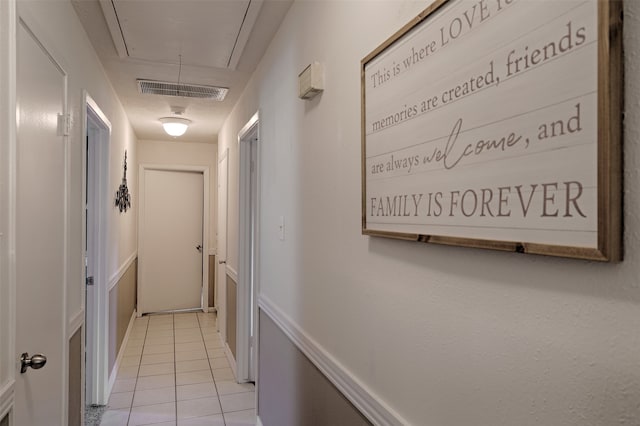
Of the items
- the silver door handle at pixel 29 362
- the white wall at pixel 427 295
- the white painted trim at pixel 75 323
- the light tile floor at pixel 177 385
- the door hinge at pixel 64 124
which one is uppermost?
the door hinge at pixel 64 124

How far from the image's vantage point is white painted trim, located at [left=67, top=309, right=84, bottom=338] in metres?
1.96

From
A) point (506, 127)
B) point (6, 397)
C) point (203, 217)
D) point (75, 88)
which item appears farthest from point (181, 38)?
point (203, 217)

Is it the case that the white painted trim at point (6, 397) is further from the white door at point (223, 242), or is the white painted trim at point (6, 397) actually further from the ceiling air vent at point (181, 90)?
the white door at point (223, 242)

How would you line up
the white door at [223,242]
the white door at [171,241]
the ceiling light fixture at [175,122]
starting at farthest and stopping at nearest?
1. the white door at [171,241]
2. the white door at [223,242]
3. the ceiling light fixture at [175,122]

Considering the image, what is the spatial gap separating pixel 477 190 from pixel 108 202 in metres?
2.97

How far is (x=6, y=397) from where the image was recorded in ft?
4.02

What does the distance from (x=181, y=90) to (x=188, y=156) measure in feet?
8.50

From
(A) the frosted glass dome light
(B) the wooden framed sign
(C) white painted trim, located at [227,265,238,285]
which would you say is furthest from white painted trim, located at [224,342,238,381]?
(B) the wooden framed sign

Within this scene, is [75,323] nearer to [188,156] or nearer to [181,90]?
[181,90]

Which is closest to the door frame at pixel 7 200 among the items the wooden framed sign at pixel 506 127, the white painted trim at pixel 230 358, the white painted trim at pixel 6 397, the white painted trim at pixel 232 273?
the white painted trim at pixel 6 397

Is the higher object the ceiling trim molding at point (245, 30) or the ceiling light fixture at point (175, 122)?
the ceiling trim molding at point (245, 30)

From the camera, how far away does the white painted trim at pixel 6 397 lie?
1196mm

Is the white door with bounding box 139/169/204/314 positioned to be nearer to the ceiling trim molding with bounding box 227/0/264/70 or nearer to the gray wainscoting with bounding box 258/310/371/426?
the ceiling trim molding with bounding box 227/0/264/70

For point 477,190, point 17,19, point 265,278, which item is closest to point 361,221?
point 477,190
